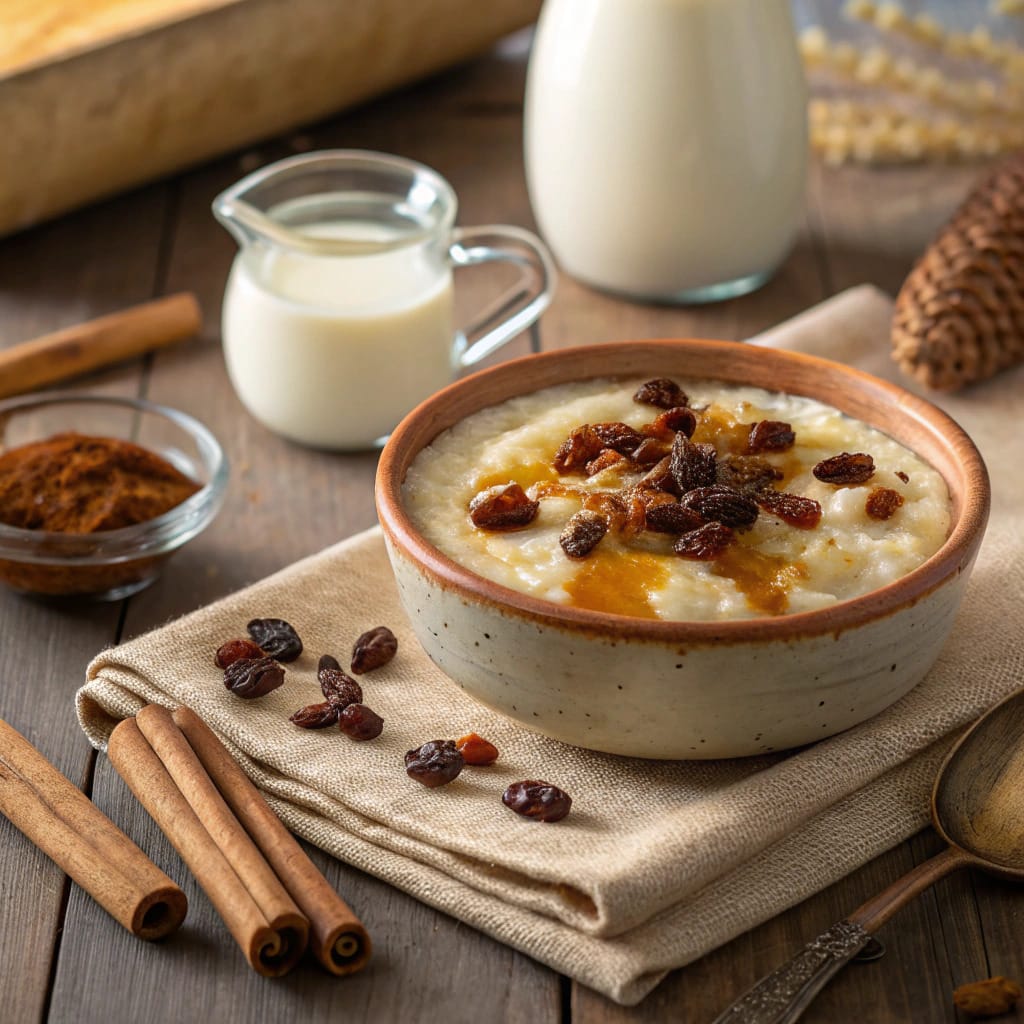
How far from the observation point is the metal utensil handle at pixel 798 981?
1.26 m

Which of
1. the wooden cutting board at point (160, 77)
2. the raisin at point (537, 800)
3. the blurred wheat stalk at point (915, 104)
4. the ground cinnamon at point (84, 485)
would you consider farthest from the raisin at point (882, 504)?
the wooden cutting board at point (160, 77)

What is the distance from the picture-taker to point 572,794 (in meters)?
1.48

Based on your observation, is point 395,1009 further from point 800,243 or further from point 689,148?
point 800,243

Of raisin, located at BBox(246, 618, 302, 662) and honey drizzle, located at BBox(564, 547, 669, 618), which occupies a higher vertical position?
honey drizzle, located at BBox(564, 547, 669, 618)

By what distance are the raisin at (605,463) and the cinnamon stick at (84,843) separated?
2.01ft

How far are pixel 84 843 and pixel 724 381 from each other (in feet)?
3.03

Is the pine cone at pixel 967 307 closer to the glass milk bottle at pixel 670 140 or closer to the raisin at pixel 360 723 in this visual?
the glass milk bottle at pixel 670 140

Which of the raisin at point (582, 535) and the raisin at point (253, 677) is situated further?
the raisin at point (253, 677)

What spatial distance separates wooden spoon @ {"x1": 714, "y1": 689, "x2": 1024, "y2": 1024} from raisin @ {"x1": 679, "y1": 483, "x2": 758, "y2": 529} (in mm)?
321

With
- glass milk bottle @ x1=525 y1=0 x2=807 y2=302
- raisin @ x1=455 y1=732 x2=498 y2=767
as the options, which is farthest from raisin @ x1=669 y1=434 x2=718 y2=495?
glass milk bottle @ x1=525 y1=0 x2=807 y2=302

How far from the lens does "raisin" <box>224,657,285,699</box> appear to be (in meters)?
1.60

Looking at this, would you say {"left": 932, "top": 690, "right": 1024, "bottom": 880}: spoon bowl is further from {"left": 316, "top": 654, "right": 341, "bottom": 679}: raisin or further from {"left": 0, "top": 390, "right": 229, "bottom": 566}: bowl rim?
{"left": 0, "top": 390, "right": 229, "bottom": 566}: bowl rim

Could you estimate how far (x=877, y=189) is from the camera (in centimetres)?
298

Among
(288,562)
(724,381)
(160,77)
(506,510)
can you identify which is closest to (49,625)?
(288,562)
